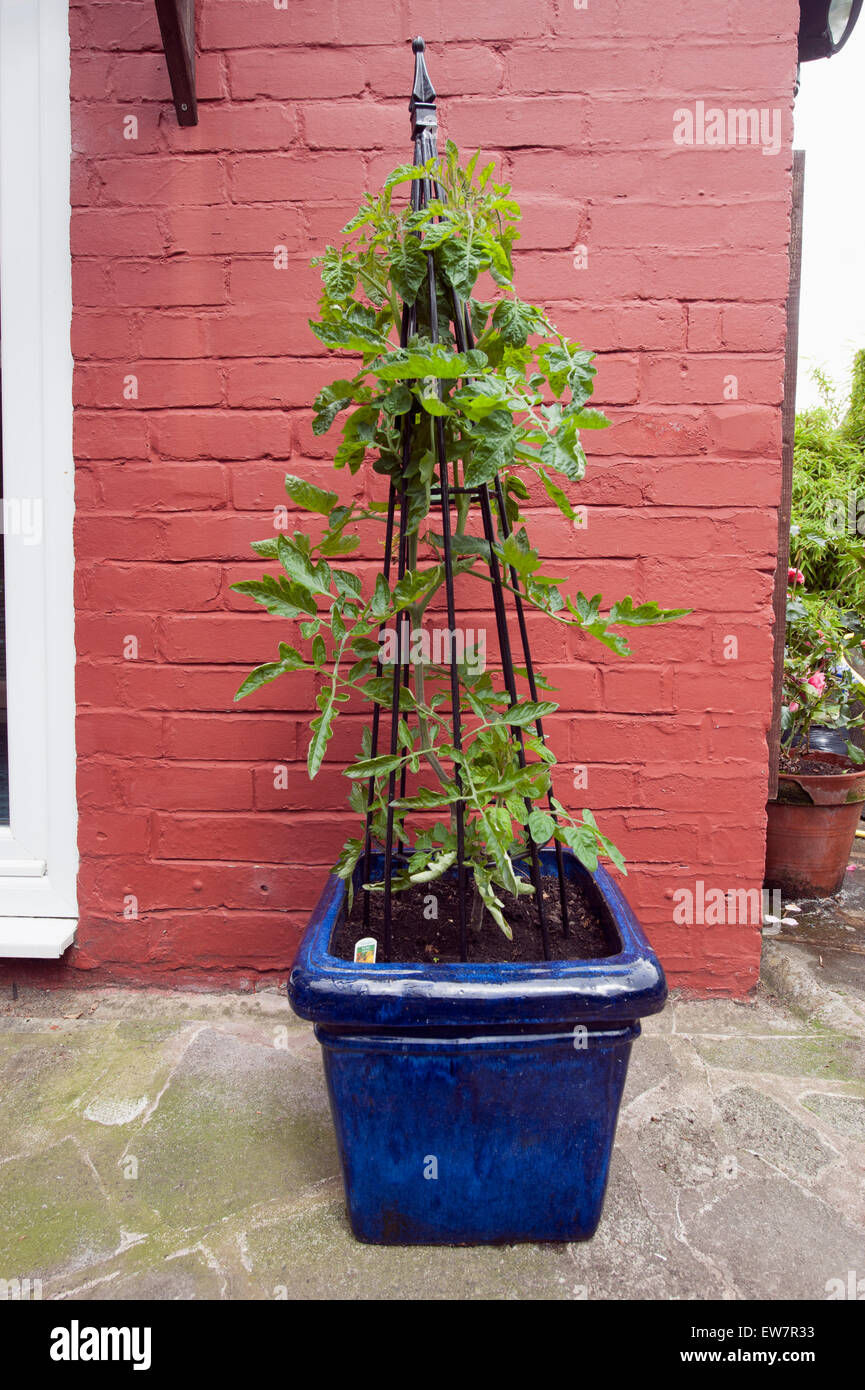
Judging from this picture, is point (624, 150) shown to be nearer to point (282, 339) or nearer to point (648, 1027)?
point (282, 339)

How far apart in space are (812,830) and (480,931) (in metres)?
1.49

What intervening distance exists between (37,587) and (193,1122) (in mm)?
1227

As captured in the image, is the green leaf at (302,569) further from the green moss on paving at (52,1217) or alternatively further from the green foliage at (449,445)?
the green moss on paving at (52,1217)

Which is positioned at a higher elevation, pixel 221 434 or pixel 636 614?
pixel 221 434

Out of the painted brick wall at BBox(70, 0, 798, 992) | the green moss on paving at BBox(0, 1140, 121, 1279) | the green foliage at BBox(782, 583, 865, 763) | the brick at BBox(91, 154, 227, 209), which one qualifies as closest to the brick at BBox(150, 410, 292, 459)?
the painted brick wall at BBox(70, 0, 798, 992)

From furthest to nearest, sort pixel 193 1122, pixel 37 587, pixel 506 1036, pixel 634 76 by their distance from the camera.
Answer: pixel 37 587 → pixel 634 76 → pixel 193 1122 → pixel 506 1036

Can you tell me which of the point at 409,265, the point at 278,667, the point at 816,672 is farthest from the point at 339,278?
the point at 816,672

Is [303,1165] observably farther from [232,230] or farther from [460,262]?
[232,230]

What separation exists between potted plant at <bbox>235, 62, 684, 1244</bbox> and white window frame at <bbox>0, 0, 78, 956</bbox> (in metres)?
0.89

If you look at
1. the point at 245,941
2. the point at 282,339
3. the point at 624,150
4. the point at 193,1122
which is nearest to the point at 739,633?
the point at 624,150

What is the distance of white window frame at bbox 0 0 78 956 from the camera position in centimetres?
190

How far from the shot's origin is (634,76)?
1835 mm

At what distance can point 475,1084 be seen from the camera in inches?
48.8

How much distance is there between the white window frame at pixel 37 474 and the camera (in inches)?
74.6
